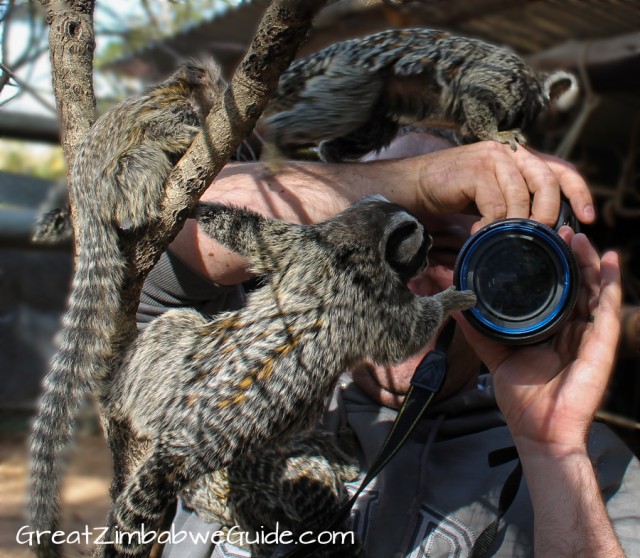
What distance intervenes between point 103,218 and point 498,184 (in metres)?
1.18

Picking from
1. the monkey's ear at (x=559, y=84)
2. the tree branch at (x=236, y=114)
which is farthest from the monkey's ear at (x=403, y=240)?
the monkey's ear at (x=559, y=84)

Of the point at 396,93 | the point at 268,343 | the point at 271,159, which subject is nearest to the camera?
the point at 268,343

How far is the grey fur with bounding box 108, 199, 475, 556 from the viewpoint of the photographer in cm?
155

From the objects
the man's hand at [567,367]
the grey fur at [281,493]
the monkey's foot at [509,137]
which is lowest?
the grey fur at [281,493]

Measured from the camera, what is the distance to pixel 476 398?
244cm

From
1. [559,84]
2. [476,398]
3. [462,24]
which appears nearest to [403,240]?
[476,398]

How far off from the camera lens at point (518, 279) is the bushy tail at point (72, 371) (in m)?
0.91

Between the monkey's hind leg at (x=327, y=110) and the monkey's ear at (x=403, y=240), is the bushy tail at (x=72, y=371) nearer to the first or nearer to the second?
the monkey's ear at (x=403, y=240)

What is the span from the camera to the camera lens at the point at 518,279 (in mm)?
1801

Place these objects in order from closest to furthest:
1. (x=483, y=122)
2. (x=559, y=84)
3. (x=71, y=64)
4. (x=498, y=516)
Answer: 1. (x=71, y=64)
2. (x=498, y=516)
3. (x=483, y=122)
4. (x=559, y=84)

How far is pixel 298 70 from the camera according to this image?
2.78m

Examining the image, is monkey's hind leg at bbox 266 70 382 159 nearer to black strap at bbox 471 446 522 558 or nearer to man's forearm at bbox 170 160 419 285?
man's forearm at bbox 170 160 419 285

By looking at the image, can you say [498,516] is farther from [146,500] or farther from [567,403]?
[146,500]

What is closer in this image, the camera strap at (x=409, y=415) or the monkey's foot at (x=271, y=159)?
the camera strap at (x=409, y=415)
